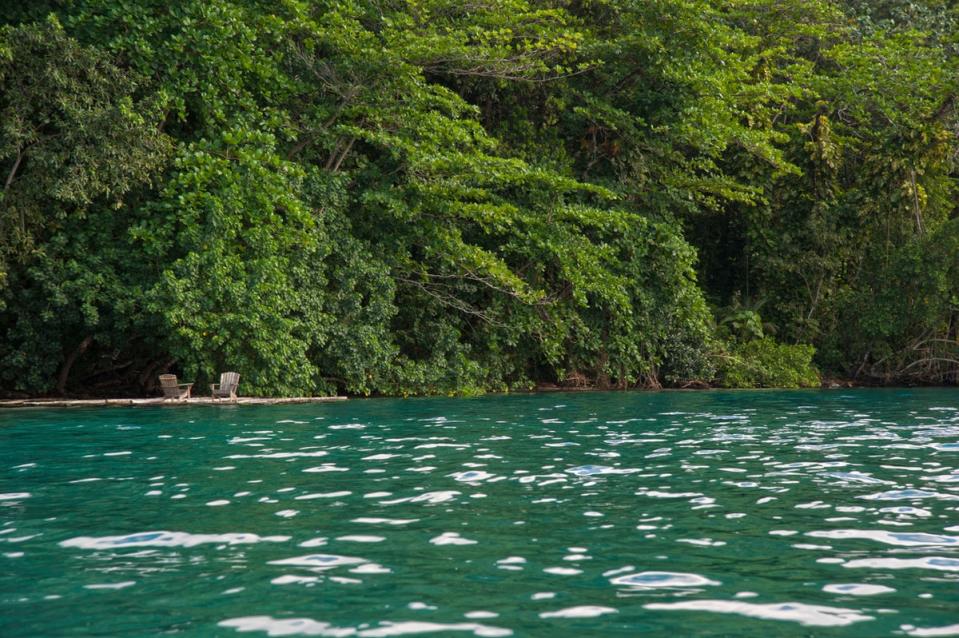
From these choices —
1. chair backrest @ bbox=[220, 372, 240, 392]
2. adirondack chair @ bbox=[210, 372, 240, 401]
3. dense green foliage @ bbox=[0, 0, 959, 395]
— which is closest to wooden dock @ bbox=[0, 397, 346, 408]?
adirondack chair @ bbox=[210, 372, 240, 401]

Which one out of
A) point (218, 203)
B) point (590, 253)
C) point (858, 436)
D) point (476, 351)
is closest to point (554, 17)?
point (590, 253)

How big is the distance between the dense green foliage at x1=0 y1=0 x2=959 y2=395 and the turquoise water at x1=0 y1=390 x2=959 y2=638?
6.68m

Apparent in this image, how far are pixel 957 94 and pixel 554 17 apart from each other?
43.4ft

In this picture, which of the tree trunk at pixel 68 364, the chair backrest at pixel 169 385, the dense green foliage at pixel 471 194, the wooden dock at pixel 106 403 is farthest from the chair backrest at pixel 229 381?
the tree trunk at pixel 68 364

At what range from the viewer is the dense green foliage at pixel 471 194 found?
19.9m

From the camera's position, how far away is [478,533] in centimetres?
723

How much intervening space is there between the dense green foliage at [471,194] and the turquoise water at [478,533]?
6.68 m

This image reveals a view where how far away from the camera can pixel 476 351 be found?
26266 mm

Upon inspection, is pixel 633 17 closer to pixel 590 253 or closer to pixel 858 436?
pixel 590 253

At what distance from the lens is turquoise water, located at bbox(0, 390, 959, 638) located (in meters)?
5.22

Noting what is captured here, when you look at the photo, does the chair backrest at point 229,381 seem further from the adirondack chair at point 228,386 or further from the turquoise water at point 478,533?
the turquoise water at point 478,533

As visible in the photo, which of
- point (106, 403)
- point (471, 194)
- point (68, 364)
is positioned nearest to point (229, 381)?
point (106, 403)

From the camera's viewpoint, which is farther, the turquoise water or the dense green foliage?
the dense green foliage

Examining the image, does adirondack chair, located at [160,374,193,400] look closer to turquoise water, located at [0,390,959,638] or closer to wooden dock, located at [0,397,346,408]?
wooden dock, located at [0,397,346,408]
